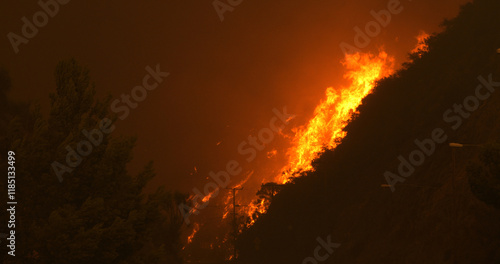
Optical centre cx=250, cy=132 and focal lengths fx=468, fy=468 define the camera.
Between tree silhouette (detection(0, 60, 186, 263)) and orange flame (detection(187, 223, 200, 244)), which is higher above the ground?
orange flame (detection(187, 223, 200, 244))

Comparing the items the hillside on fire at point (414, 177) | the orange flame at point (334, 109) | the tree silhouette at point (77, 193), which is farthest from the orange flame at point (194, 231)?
the tree silhouette at point (77, 193)

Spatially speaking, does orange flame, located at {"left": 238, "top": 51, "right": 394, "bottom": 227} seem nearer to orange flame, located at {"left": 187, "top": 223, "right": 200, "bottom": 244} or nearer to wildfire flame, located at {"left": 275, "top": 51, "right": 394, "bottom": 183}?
wildfire flame, located at {"left": 275, "top": 51, "right": 394, "bottom": 183}

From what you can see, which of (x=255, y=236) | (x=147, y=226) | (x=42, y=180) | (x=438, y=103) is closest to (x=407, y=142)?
(x=438, y=103)

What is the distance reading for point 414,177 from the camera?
3644cm

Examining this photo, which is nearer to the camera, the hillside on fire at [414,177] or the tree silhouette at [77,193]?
the tree silhouette at [77,193]

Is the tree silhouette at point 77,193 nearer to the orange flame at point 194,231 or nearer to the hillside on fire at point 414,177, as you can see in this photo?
the hillside on fire at point 414,177

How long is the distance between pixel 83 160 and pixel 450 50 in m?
42.2

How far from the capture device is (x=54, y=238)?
1606 centimetres

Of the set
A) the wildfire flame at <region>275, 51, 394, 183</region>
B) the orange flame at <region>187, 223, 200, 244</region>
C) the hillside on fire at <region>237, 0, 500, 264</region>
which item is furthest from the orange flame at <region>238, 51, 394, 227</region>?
the orange flame at <region>187, 223, 200, 244</region>

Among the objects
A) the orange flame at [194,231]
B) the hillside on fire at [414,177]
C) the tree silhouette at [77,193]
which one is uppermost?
the orange flame at [194,231]

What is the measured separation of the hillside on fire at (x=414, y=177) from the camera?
25.6m

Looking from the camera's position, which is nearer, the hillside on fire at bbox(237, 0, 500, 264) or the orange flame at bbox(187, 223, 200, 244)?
the hillside on fire at bbox(237, 0, 500, 264)

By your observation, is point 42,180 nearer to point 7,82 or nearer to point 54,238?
point 54,238

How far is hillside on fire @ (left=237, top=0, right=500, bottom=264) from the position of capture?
25.6 metres
